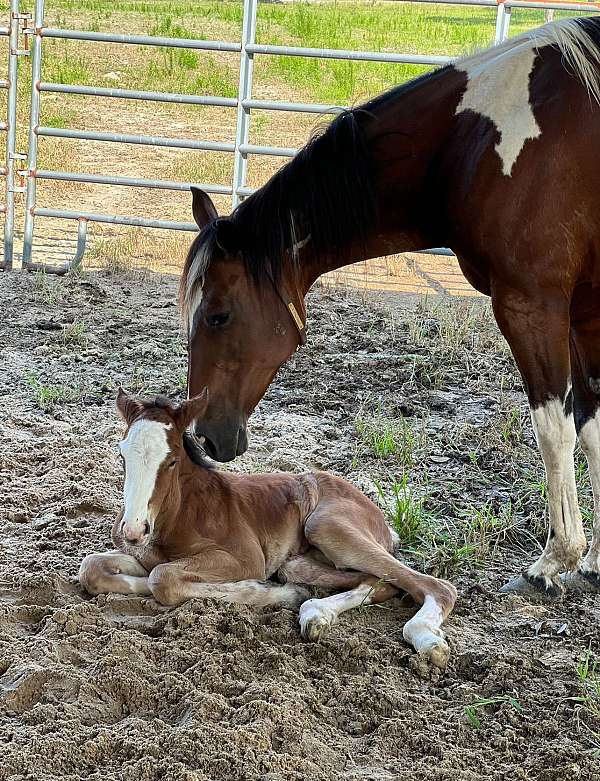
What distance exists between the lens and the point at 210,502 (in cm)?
335

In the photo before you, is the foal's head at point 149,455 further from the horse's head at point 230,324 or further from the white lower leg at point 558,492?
the white lower leg at point 558,492

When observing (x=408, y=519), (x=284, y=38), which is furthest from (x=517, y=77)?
(x=284, y=38)

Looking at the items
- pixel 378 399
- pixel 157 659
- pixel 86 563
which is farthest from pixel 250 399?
pixel 378 399

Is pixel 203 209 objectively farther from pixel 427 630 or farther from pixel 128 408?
pixel 427 630

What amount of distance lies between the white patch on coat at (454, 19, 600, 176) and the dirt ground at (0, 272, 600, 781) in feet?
4.97

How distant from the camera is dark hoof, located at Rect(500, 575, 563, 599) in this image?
327cm

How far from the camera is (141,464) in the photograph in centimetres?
297

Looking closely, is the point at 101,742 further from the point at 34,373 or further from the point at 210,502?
the point at 34,373

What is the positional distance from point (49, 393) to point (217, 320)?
195 centimetres

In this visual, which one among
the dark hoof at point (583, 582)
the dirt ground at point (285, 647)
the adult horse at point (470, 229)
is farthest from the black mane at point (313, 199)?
the dark hoof at point (583, 582)

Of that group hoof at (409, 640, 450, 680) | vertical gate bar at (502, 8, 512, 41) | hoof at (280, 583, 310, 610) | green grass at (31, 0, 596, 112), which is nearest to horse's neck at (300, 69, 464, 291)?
hoof at (280, 583, 310, 610)

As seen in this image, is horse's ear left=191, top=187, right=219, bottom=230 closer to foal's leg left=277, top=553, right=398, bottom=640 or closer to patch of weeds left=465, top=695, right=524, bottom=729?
foal's leg left=277, top=553, right=398, bottom=640

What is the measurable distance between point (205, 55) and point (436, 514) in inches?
502

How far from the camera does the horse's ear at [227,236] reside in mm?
3258
